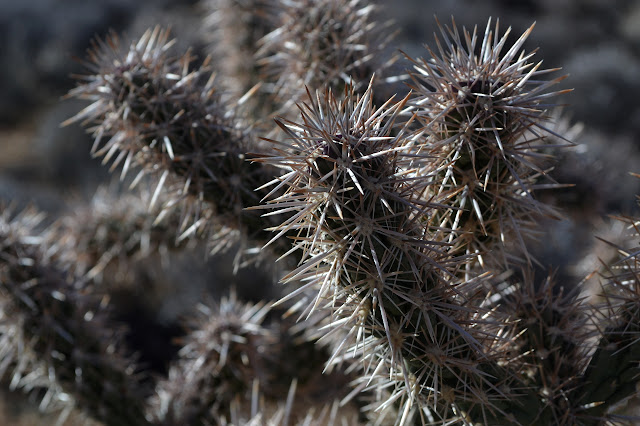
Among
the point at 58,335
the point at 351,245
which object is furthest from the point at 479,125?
the point at 58,335

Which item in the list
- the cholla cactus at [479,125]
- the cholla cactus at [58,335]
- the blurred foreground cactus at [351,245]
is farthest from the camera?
the cholla cactus at [58,335]

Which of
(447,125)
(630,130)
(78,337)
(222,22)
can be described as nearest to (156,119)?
(447,125)

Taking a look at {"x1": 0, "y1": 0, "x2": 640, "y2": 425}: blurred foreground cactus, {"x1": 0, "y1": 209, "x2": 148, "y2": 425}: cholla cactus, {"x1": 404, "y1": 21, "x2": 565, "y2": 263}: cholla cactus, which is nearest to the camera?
{"x1": 0, "y1": 0, "x2": 640, "y2": 425}: blurred foreground cactus

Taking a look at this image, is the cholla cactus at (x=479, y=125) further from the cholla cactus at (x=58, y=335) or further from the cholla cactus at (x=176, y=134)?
the cholla cactus at (x=58, y=335)

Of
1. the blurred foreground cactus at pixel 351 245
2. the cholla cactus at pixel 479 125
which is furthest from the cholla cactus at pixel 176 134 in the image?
the cholla cactus at pixel 479 125

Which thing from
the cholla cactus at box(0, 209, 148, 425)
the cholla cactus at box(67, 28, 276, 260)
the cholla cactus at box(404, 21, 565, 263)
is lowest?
the cholla cactus at box(0, 209, 148, 425)

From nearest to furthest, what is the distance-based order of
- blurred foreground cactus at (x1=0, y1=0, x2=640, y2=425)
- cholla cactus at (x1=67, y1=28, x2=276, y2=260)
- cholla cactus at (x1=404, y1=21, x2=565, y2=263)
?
blurred foreground cactus at (x1=0, y1=0, x2=640, y2=425) < cholla cactus at (x1=404, y1=21, x2=565, y2=263) < cholla cactus at (x1=67, y1=28, x2=276, y2=260)

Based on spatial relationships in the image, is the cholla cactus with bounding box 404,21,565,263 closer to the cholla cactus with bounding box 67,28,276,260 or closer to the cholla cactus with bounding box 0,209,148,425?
the cholla cactus with bounding box 67,28,276,260

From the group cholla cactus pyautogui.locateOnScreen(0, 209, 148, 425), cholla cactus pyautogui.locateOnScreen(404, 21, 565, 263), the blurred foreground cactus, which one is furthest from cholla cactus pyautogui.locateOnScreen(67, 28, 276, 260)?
cholla cactus pyautogui.locateOnScreen(0, 209, 148, 425)

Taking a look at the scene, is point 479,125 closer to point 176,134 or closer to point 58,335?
point 176,134

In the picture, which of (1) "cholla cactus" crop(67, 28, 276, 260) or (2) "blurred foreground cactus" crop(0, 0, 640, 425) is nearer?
(2) "blurred foreground cactus" crop(0, 0, 640, 425)
